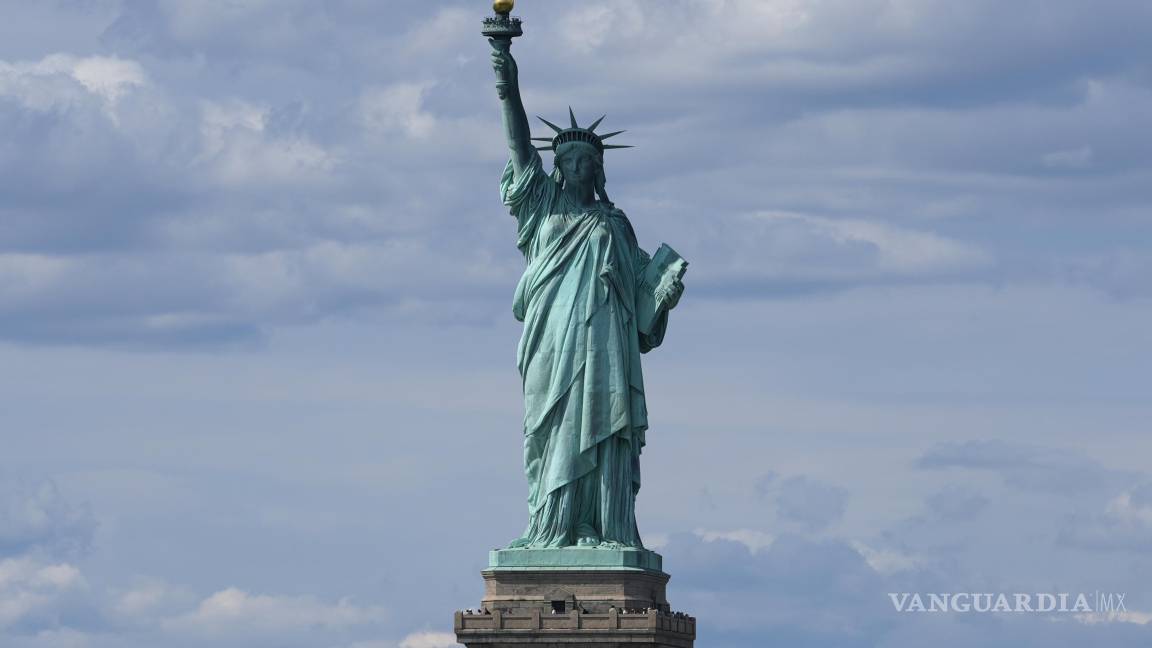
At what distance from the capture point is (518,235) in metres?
80.2

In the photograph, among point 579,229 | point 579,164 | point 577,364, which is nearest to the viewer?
point 577,364

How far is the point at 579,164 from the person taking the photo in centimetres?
7988

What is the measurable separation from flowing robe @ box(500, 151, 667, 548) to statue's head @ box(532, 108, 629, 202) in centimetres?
43

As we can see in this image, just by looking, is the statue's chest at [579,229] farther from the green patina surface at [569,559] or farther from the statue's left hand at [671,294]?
the green patina surface at [569,559]

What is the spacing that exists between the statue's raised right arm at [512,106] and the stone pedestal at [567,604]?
27.1 feet

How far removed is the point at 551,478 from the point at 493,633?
353 cm

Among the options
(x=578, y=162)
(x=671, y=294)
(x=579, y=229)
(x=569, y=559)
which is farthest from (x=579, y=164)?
(x=569, y=559)

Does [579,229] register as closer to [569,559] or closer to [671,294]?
[671,294]

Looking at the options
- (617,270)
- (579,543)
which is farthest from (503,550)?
(617,270)

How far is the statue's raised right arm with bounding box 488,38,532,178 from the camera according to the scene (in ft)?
258

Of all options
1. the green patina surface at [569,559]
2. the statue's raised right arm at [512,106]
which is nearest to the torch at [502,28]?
the statue's raised right arm at [512,106]

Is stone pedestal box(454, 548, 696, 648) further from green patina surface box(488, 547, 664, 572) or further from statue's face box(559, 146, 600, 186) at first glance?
statue's face box(559, 146, 600, 186)

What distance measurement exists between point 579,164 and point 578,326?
136 inches

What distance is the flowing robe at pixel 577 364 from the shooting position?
78500mm
